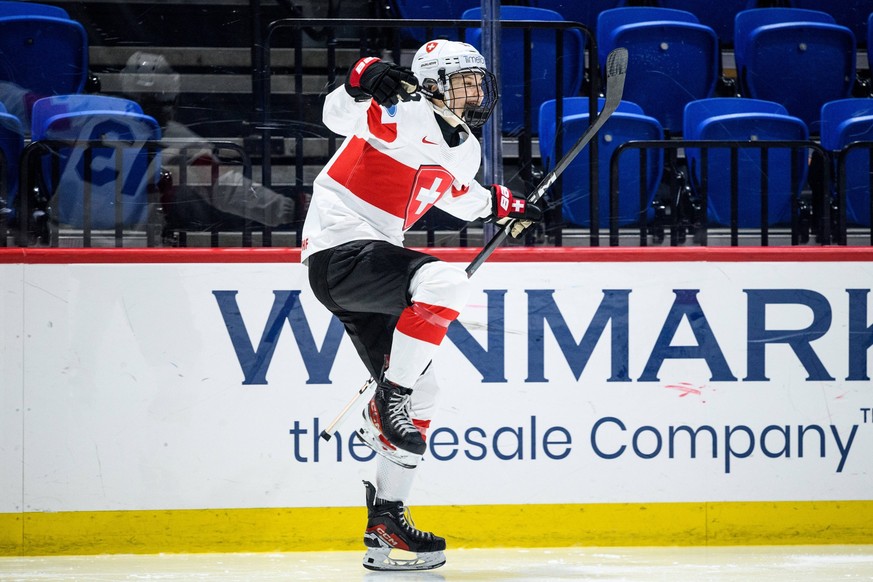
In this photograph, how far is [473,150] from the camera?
10.1 feet

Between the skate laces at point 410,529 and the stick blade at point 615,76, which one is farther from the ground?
the stick blade at point 615,76

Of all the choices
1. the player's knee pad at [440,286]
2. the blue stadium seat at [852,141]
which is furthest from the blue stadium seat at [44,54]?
the blue stadium seat at [852,141]

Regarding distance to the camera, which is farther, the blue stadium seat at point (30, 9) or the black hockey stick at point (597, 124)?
the blue stadium seat at point (30, 9)

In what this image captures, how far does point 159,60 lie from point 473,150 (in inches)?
45.2

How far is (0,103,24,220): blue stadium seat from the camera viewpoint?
340cm

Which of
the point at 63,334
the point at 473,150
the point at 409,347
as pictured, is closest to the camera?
the point at 409,347

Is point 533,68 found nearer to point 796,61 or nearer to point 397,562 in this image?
point 796,61

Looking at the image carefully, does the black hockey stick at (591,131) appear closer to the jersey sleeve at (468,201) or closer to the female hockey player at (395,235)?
the jersey sleeve at (468,201)

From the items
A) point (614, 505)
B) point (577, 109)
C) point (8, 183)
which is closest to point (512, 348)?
point (614, 505)

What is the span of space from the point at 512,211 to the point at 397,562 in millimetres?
1139

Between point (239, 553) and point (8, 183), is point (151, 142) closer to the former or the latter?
point (8, 183)

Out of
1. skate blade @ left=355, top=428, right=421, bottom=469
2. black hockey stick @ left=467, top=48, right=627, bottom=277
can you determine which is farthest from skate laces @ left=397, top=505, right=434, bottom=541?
black hockey stick @ left=467, top=48, right=627, bottom=277

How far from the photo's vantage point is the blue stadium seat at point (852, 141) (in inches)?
143

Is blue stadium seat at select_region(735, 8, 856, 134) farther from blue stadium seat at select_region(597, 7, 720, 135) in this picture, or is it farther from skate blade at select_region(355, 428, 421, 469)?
skate blade at select_region(355, 428, 421, 469)
